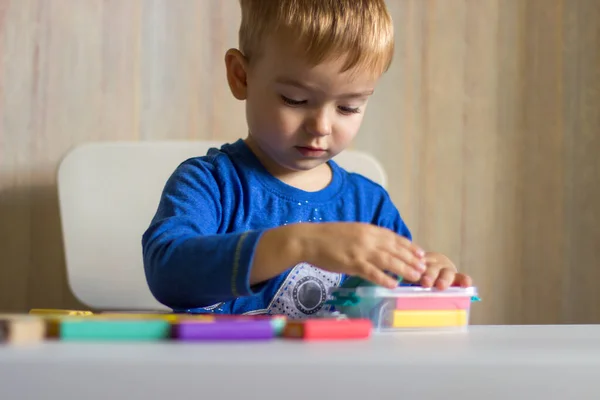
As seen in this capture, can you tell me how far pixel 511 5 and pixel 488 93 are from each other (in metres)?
0.18

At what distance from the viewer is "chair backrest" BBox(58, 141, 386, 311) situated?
4.40 feet

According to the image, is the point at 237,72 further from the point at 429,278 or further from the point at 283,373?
the point at 283,373

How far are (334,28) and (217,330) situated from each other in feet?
1.60

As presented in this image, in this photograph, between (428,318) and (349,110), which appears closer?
(428,318)

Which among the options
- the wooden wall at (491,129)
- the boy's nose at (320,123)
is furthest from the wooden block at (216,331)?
the wooden wall at (491,129)

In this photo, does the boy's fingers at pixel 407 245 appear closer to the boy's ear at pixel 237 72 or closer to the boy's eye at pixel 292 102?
the boy's eye at pixel 292 102

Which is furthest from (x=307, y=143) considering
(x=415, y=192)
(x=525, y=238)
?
(x=525, y=238)

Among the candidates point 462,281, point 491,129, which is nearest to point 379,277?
point 462,281

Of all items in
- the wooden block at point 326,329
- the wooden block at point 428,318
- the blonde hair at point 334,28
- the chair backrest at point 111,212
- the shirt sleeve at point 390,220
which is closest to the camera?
the wooden block at point 326,329

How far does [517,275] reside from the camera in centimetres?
152

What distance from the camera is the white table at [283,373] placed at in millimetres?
376

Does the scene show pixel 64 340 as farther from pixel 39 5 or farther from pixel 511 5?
pixel 511 5

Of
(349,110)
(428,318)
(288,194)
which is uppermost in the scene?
(349,110)

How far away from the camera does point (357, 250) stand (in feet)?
2.06
